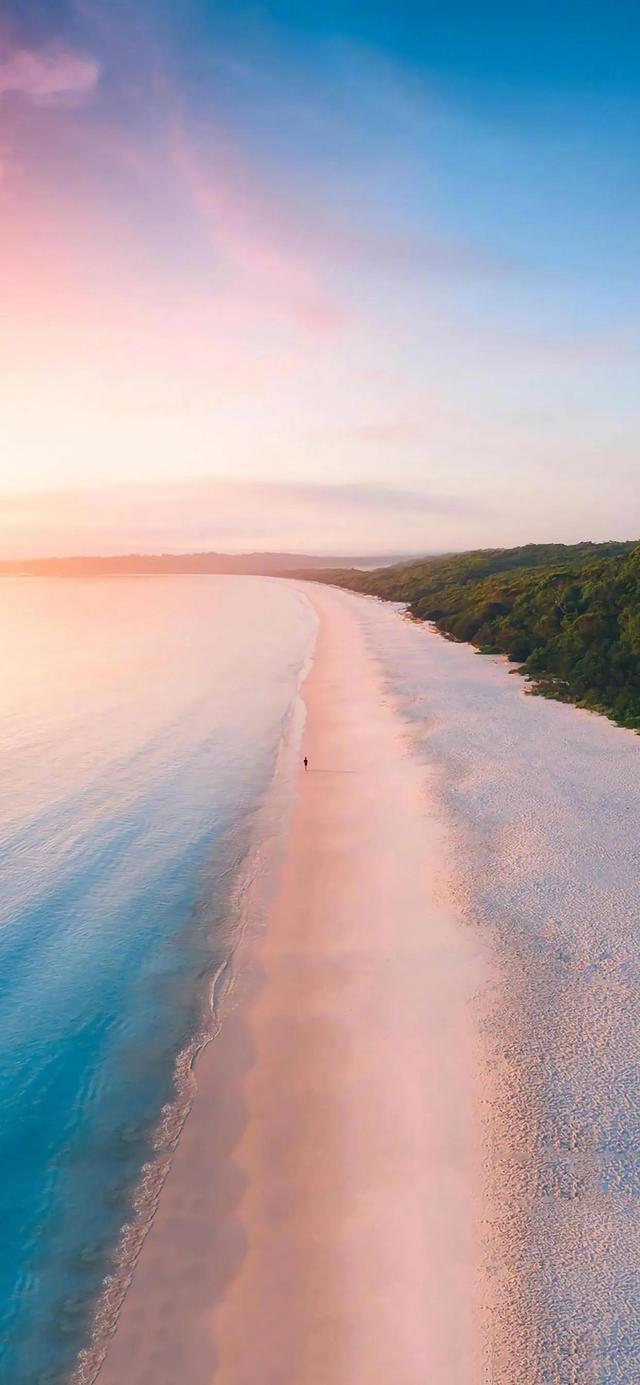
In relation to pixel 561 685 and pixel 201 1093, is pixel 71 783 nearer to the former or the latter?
pixel 201 1093

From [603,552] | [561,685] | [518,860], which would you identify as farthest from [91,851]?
[603,552]

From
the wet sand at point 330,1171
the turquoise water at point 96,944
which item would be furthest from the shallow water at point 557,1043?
the turquoise water at point 96,944

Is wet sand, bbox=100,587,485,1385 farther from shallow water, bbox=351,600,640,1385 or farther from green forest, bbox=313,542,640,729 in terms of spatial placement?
green forest, bbox=313,542,640,729

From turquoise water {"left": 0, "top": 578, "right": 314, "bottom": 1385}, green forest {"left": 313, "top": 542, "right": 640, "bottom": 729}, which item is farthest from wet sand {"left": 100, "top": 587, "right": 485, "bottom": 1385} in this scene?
green forest {"left": 313, "top": 542, "right": 640, "bottom": 729}

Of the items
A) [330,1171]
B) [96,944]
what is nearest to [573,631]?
[96,944]

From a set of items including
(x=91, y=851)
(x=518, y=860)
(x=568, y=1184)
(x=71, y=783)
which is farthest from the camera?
(x=71, y=783)

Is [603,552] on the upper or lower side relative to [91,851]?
upper
